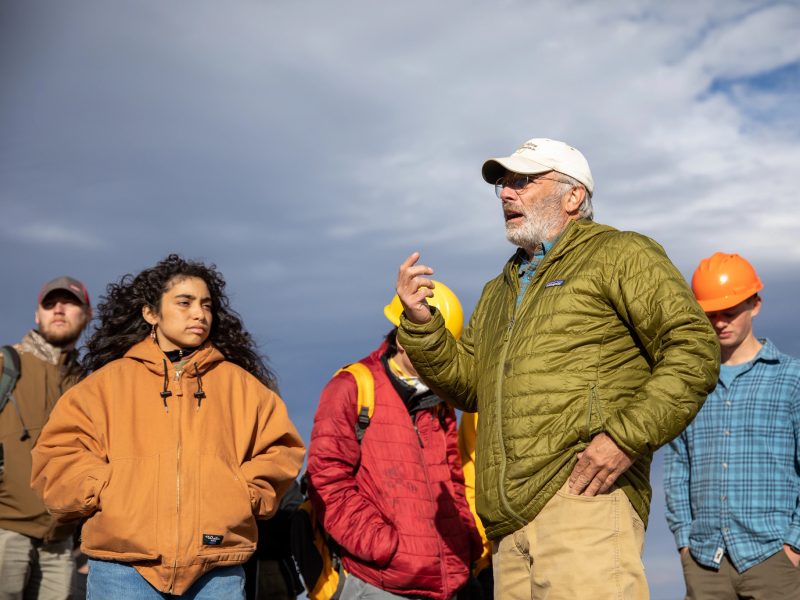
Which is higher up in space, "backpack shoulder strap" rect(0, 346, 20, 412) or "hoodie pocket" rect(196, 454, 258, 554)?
"backpack shoulder strap" rect(0, 346, 20, 412)

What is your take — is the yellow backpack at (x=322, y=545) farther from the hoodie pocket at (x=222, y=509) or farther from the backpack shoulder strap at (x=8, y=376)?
the backpack shoulder strap at (x=8, y=376)

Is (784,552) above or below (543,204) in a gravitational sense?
below

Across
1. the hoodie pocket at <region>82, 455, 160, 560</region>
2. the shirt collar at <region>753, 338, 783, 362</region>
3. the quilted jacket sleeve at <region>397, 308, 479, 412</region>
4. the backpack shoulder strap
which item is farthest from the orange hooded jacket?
the shirt collar at <region>753, 338, 783, 362</region>

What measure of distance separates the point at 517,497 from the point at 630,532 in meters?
0.50

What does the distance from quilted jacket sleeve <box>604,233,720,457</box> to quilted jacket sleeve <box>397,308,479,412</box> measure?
88 cm

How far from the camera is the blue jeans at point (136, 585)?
5422 millimetres

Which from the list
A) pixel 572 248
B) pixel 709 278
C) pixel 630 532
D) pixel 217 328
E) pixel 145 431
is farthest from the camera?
pixel 709 278

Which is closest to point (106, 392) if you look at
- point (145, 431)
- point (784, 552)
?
point (145, 431)

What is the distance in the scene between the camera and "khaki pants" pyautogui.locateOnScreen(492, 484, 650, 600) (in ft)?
14.3

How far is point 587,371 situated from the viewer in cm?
455

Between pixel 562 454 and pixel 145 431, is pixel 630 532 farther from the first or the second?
pixel 145 431

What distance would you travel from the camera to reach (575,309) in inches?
183

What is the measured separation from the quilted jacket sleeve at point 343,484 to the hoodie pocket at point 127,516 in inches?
47.8

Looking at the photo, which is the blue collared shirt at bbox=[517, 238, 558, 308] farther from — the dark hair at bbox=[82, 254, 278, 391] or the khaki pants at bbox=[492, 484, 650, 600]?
the dark hair at bbox=[82, 254, 278, 391]
